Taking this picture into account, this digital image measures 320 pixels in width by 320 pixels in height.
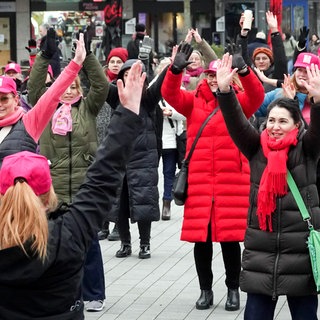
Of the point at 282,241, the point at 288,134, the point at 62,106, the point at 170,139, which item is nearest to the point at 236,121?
the point at 288,134

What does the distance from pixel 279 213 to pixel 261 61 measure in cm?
490

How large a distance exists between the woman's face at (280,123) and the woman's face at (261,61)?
464 cm

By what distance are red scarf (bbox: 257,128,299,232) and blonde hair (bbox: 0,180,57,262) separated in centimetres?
Answer: 247

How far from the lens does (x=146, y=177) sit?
10102 millimetres

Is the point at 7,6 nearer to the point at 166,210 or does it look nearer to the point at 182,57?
the point at 166,210

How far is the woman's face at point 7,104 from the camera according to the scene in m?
6.84

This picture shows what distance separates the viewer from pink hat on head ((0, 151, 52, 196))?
4.05m

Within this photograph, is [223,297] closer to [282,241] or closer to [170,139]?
[282,241]

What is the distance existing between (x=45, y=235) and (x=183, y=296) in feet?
15.7

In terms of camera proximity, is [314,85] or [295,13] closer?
[314,85]

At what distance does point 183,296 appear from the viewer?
28.4ft

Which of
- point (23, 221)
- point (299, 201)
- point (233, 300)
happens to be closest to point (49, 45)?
point (233, 300)

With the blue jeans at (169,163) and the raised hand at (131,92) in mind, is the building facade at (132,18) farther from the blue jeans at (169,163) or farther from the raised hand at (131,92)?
the raised hand at (131,92)

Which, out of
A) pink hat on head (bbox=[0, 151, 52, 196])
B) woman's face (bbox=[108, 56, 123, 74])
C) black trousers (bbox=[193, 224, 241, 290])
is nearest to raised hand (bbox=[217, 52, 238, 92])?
black trousers (bbox=[193, 224, 241, 290])
